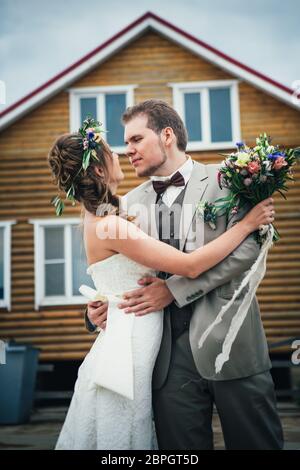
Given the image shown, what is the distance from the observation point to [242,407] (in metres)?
3.07

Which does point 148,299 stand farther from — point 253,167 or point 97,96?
point 97,96

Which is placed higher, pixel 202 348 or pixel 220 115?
pixel 220 115

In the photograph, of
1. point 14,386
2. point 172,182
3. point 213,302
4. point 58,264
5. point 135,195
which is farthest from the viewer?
point 58,264

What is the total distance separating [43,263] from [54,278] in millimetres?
385

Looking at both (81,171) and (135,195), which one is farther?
(135,195)

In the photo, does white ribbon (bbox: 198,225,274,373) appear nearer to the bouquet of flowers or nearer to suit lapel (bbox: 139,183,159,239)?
the bouquet of flowers

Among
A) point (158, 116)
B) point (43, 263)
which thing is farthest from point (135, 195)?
point (43, 263)

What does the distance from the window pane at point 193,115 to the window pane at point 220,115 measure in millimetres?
265

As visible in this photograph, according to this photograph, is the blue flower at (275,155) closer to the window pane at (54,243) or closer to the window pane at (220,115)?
the window pane at (220,115)

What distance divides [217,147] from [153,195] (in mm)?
8574

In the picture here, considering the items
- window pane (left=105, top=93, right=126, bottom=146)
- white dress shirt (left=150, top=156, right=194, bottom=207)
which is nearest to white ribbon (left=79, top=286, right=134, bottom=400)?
white dress shirt (left=150, top=156, right=194, bottom=207)

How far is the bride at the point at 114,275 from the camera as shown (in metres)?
3.08

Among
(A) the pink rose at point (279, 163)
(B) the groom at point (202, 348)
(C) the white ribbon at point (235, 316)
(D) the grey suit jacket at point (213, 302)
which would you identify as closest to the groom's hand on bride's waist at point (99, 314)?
(B) the groom at point (202, 348)

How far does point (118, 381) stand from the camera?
10.1ft
